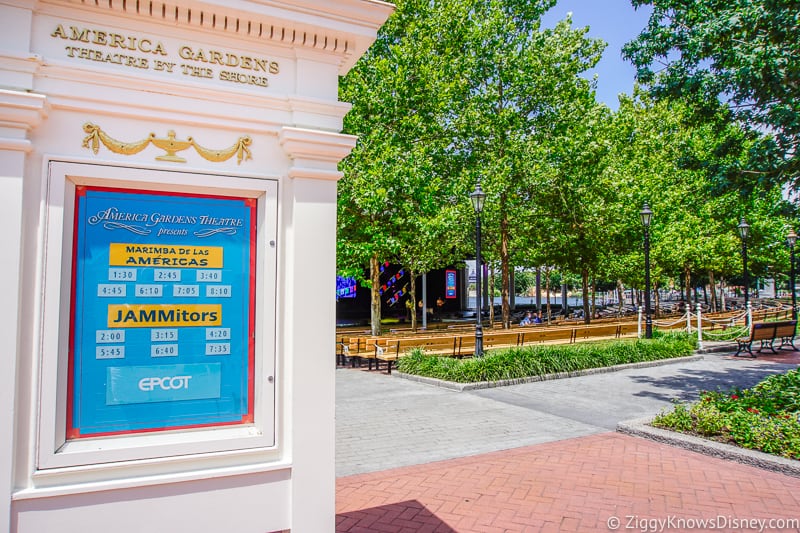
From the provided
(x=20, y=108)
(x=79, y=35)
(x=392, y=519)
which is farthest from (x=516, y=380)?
Result: (x=20, y=108)

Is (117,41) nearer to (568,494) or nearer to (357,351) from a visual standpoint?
(568,494)

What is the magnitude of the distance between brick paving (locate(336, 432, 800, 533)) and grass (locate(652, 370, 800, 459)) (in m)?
0.48

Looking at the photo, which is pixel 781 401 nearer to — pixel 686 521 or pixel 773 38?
pixel 686 521

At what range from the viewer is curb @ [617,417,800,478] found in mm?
5949

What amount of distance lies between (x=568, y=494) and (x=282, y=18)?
4979mm

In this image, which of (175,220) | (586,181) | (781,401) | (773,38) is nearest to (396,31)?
(586,181)

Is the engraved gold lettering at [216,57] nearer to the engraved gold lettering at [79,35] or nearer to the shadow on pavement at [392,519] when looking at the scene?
the engraved gold lettering at [79,35]

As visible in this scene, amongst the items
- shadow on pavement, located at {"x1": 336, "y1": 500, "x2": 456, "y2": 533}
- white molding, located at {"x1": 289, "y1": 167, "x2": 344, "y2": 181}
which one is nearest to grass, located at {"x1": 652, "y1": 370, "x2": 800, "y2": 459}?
shadow on pavement, located at {"x1": 336, "y1": 500, "x2": 456, "y2": 533}

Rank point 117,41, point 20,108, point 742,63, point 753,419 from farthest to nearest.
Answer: point 742,63
point 753,419
point 117,41
point 20,108

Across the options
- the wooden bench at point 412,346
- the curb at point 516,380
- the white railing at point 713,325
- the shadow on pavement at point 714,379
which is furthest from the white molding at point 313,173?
the white railing at point 713,325

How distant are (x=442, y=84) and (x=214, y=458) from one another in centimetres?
1853

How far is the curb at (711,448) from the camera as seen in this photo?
19.5 ft

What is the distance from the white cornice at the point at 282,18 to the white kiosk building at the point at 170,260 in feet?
0.03

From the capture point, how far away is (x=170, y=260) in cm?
308
